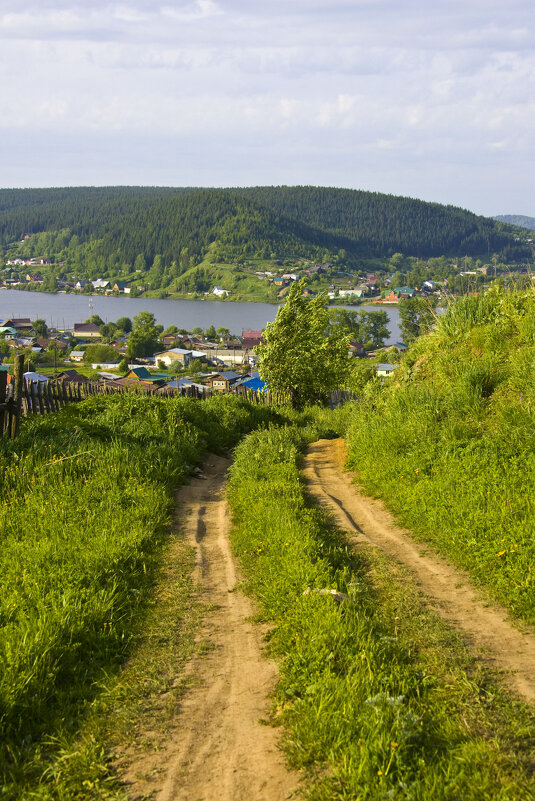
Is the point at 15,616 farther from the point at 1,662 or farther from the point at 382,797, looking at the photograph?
the point at 382,797

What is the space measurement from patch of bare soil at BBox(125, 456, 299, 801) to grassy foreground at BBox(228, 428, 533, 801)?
123 millimetres

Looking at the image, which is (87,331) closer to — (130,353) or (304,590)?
(130,353)

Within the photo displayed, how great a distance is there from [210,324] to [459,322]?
13729 centimetres

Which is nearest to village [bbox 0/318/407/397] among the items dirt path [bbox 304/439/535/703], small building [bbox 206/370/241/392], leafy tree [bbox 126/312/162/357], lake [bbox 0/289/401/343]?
small building [bbox 206/370/241/392]

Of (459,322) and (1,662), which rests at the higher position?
(459,322)

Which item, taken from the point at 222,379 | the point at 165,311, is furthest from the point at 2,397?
the point at 165,311

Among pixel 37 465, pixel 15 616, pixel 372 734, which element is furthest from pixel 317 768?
pixel 37 465

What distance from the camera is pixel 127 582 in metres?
5.32

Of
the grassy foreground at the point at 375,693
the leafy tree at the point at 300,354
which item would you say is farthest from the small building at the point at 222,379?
the grassy foreground at the point at 375,693

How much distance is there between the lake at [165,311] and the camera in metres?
148

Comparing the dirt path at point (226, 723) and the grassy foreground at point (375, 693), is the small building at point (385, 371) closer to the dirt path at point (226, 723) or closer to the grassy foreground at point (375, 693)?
the grassy foreground at point (375, 693)

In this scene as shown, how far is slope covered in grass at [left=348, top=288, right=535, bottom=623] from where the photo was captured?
558 centimetres

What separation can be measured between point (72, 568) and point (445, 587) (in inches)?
124

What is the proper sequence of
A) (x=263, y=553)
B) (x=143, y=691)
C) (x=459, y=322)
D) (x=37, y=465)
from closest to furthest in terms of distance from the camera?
(x=143, y=691) → (x=263, y=553) → (x=37, y=465) → (x=459, y=322)
